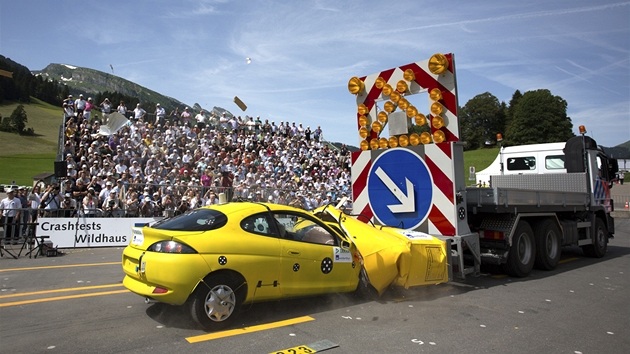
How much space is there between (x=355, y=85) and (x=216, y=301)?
5133 millimetres

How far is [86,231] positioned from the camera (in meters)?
12.8

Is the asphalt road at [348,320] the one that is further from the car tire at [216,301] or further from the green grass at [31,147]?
the green grass at [31,147]

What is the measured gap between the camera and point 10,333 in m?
4.73

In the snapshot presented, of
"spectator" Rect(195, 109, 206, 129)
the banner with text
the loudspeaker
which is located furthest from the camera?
"spectator" Rect(195, 109, 206, 129)

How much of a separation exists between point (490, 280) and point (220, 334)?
17.7 feet

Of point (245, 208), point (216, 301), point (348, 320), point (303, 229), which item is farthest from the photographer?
point (303, 229)

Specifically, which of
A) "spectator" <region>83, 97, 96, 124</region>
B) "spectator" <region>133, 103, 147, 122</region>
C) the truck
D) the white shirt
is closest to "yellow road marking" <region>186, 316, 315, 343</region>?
the truck

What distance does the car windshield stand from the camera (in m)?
5.13

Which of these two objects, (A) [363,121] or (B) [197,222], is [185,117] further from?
(B) [197,222]

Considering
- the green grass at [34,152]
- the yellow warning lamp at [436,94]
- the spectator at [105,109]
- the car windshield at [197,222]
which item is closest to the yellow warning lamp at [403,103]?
the yellow warning lamp at [436,94]

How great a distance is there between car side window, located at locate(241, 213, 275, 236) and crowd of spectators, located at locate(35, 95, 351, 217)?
955 cm

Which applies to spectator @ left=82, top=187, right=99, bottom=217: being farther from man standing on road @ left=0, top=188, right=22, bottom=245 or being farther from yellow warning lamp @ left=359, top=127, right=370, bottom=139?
yellow warning lamp @ left=359, top=127, right=370, bottom=139

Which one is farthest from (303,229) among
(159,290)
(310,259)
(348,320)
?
(159,290)

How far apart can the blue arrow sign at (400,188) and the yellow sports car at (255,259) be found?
0.95 m
